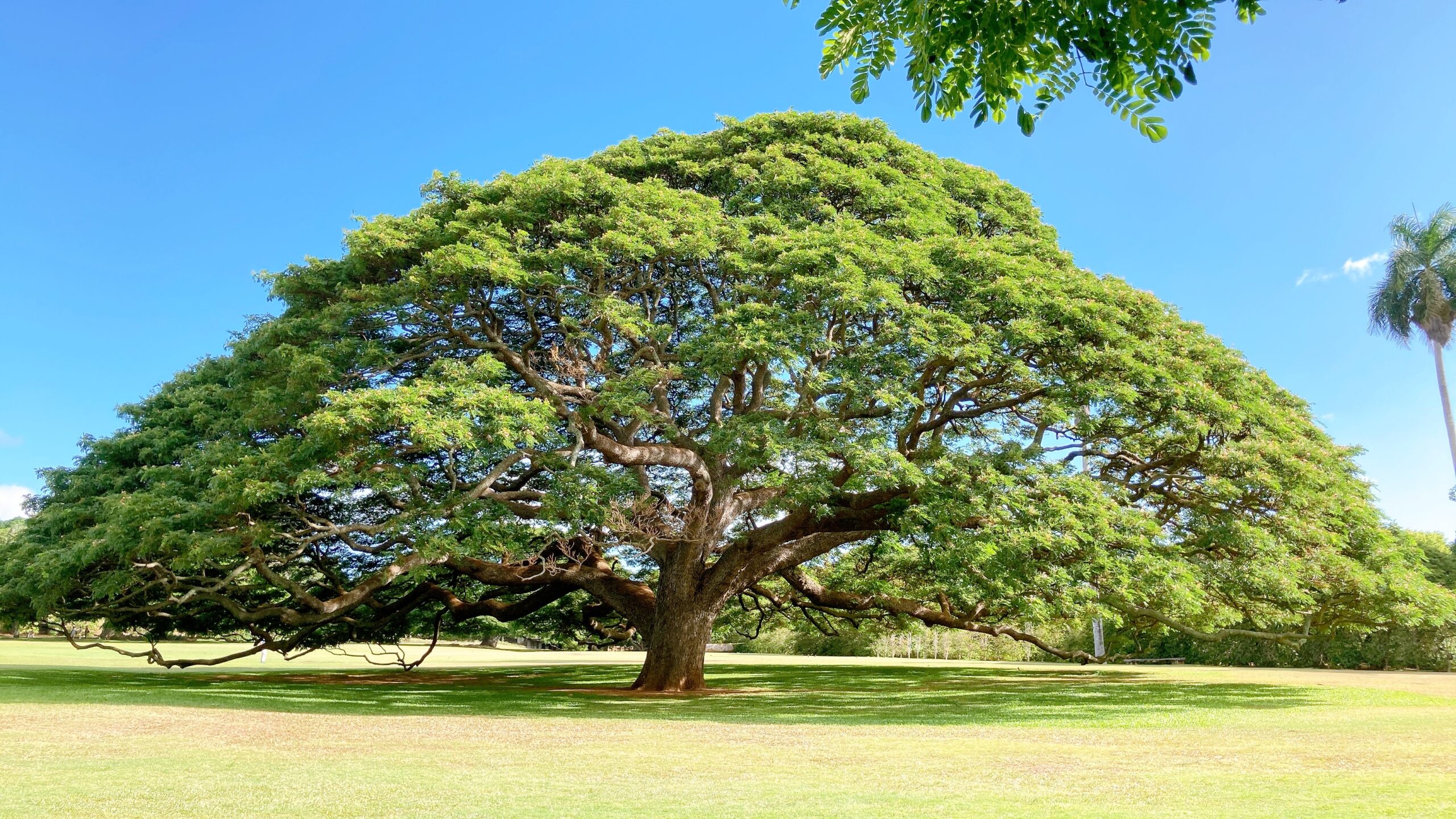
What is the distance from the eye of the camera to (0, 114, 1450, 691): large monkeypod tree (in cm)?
1244

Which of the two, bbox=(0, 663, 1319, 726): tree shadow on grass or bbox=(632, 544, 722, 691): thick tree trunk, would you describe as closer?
bbox=(0, 663, 1319, 726): tree shadow on grass

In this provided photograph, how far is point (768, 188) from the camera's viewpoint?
50.3 ft

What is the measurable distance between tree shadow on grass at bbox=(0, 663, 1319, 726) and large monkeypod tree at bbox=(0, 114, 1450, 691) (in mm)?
1526

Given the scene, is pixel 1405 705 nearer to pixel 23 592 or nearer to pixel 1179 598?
pixel 1179 598

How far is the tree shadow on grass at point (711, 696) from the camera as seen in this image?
1265 centimetres

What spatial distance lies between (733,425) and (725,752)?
18.5ft

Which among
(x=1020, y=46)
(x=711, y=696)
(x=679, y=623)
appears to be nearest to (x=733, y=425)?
(x=679, y=623)

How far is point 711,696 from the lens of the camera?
16.0m

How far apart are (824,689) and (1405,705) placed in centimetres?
1000

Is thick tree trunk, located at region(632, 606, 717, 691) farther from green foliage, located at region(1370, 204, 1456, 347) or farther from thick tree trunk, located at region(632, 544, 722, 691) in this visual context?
green foliage, located at region(1370, 204, 1456, 347)

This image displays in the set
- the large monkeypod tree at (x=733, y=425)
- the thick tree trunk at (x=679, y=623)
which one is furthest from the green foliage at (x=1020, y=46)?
the thick tree trunk at (x=679, y=623)

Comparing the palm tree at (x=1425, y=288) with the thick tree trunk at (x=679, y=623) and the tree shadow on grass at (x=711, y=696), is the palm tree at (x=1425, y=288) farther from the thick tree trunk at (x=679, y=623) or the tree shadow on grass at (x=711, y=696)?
the thick tree trunk at (x=679, y=623)

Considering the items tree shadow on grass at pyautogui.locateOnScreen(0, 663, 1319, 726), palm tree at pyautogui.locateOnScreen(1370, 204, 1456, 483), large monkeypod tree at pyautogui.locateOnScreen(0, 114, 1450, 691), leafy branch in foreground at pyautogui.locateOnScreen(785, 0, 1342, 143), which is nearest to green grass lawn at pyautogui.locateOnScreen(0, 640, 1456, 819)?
tree shadow on grass at pyautogui.locateOnScreen(0, 663, 1319, 726)

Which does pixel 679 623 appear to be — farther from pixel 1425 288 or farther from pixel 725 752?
pixel 1425 288
